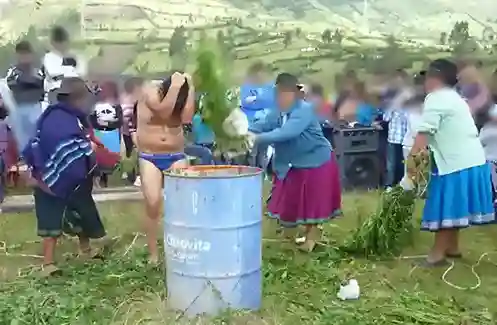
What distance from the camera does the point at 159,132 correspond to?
5211mm

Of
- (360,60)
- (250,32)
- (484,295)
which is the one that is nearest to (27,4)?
(250,32)

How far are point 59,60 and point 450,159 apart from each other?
3765 mm

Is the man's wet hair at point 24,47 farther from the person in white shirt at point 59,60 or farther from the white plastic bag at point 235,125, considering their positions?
the white plastic bag at point 235,125

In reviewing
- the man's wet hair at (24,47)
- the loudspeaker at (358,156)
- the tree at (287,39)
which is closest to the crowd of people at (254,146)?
the man's wet hair at (24,47)

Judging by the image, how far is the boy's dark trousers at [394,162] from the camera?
8.81 meters

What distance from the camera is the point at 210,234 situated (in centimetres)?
400

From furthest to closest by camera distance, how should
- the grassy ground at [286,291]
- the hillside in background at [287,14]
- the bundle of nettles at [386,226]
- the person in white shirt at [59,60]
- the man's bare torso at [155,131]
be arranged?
1. the hillside in background at [287,14]
2. the person in white shirt at [59,60]
3. the bundle of nettles at [386,226]
4. the man's bare torso at [155,131]
5. the grassy ground at [286,291]

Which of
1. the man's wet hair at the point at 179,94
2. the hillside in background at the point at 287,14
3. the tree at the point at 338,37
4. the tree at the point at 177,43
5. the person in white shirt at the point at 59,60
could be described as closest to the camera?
the man's wet hair at the point at 179,94

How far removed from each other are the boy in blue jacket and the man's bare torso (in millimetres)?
396

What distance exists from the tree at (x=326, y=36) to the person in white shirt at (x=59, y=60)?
2.73 meters

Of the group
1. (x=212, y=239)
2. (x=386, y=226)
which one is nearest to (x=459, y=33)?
(x=386, y=226)

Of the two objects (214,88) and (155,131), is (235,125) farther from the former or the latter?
(155,131)

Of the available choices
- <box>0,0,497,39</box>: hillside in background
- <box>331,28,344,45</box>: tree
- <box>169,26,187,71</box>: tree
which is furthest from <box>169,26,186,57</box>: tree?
<box>331,28,344,45</box>: tree

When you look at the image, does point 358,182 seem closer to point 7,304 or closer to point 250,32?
point 250,32
